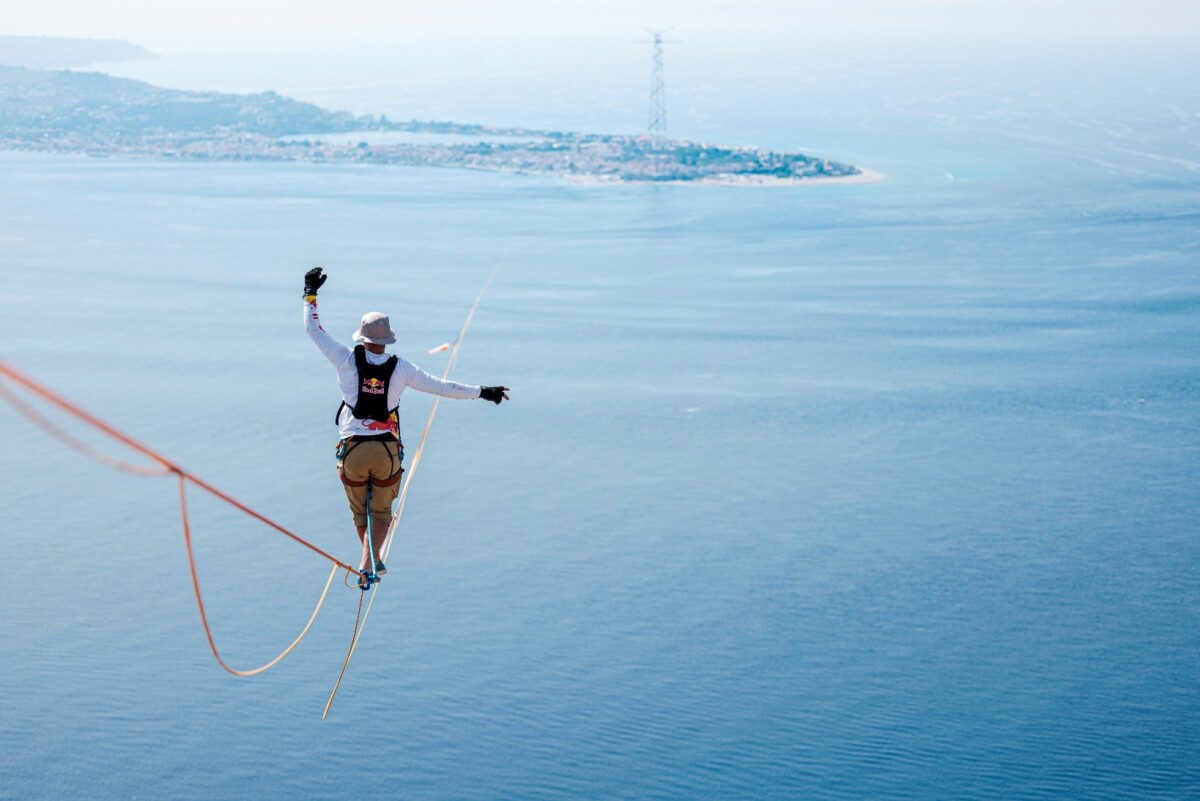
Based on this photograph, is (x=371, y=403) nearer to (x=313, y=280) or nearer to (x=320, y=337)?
(x=320, y=337)

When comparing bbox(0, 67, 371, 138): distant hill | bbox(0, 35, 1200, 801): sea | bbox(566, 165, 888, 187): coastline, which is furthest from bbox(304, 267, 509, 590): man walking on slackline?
bbox(0, 67, 371, 138): distant hill

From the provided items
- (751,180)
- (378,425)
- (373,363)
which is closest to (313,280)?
(373,363)

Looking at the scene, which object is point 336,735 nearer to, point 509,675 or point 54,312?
point 509,675

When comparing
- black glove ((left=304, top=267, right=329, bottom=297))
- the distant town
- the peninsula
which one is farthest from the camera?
the distant town

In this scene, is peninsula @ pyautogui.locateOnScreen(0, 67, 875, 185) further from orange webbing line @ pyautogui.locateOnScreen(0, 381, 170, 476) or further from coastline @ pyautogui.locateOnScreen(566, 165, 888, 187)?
orange webbing line @ pyautogui.locateOnScreen(0, 381, 170, 476)

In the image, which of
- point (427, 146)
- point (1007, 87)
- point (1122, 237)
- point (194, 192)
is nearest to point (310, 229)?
point (194, 192)
